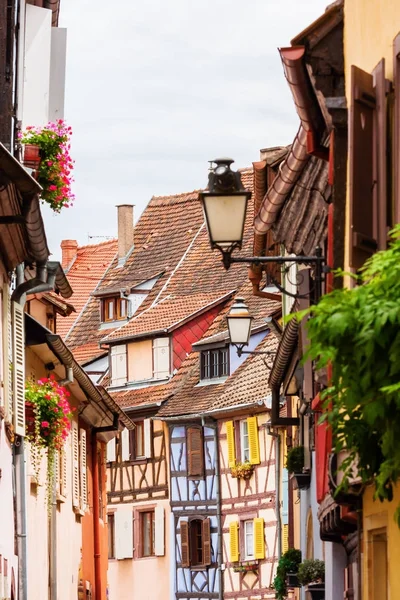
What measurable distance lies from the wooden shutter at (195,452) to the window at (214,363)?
1802 millimetres

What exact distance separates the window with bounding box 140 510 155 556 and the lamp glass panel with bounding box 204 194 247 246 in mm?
34235

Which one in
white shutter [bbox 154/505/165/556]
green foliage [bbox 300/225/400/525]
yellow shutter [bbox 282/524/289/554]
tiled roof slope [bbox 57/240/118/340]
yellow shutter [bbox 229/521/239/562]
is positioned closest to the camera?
green foliage [bbox 300/225/400/525]

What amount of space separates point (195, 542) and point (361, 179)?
110 ft

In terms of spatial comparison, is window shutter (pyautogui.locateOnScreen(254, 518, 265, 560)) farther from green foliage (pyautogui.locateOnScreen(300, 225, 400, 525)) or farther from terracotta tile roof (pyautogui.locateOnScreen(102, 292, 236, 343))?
green foliage (pyautogui.locateOnScreen(300, 225, 400, 525))

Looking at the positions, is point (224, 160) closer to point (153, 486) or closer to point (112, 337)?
point (153, 486)

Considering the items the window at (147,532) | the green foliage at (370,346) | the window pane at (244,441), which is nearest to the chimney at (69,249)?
the window at (147,532)

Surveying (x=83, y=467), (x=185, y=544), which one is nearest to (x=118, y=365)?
(x=185, y=544)

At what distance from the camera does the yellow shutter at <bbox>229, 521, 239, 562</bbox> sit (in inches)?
1583

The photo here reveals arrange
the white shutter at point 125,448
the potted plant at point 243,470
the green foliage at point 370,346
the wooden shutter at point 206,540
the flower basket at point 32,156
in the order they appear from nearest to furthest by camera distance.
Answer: the green foliage at point 370,346 < the flower basket at point 32,156 < the potted plant at point 243,470 < the wooden shutter at point 206,540 < the white shutter at point 125,448

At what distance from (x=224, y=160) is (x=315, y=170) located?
3.50m

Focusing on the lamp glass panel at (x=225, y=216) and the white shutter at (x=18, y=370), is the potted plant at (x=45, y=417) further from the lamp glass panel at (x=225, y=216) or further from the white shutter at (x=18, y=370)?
the lamp glass panel at (x=225, y=216)

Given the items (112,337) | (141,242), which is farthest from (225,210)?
(141,242)

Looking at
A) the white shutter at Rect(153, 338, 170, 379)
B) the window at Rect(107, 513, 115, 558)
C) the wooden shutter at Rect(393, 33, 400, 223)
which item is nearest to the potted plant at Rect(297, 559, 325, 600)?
the wooden shutter at Rect(393, 33, 400, 223)

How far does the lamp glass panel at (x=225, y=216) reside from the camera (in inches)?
400
